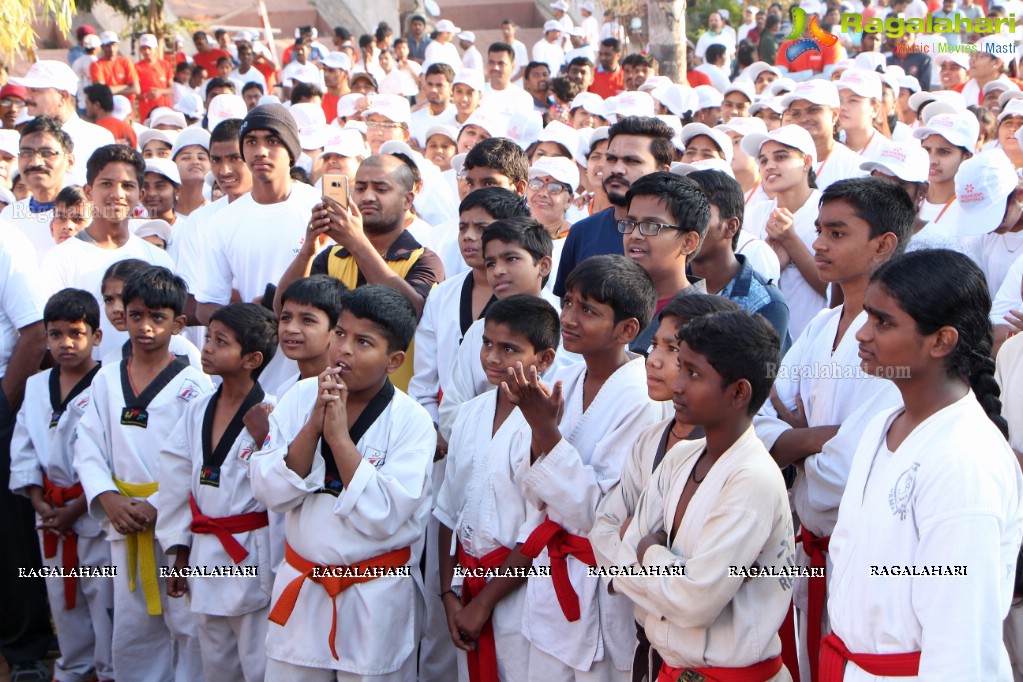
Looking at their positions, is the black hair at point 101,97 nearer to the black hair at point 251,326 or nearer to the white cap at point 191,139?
the white cap at point 191,139

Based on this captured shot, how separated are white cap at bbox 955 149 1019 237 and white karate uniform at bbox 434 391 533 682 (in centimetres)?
274

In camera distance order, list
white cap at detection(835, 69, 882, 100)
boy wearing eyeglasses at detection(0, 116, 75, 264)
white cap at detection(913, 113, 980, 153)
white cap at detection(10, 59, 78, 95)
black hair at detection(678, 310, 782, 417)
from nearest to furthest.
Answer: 1. black hair at detection(678, 310, 782, 417)
2. boy wearing eyeglasses at detection(0, 116, 75, 264)
3. white cap at detection(913, 113, 980, 153)
4. white cap at detection(835, 69, 882, 100)
5. white cap at detection(10, 59, 78, 95)

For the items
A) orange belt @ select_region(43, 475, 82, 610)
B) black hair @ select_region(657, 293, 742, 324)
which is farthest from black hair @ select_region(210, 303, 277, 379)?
black hair @ select_region(657, 293, 742, 324)

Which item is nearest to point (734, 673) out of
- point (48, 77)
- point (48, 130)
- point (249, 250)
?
point (249, 250)

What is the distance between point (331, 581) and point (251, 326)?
1.17 m

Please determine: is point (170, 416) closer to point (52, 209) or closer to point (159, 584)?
point (159, 584)

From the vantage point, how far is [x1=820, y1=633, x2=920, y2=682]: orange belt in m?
2.57

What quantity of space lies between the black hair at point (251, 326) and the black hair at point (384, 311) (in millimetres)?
570

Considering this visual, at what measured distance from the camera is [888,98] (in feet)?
30.2

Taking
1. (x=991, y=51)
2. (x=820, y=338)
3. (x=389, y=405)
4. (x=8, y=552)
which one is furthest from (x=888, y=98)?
(x=8, y=552)

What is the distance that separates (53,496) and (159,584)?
728 mm

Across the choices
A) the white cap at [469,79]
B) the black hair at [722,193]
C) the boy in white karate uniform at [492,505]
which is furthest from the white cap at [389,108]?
the boy in white karate uniform at [492,505]

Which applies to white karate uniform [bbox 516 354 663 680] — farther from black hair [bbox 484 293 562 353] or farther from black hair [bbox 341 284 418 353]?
black hair [bbox 341 284 418 353]

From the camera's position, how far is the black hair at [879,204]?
3.80 m
